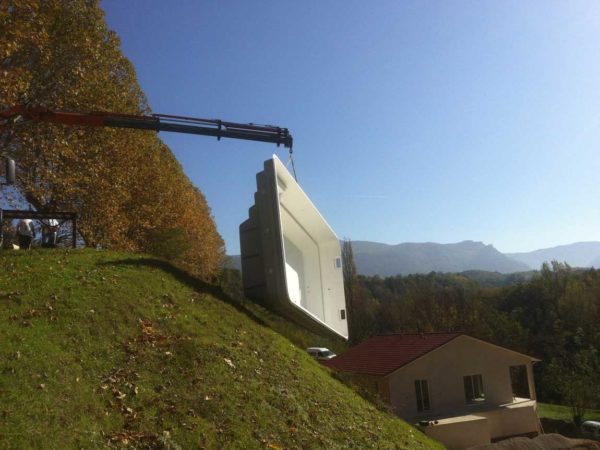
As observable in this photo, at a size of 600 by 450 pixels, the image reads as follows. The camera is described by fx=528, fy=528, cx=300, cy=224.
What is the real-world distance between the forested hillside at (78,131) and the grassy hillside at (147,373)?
20.2 feet

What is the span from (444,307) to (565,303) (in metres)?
11.5

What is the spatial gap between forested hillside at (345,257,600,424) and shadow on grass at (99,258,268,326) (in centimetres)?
2939

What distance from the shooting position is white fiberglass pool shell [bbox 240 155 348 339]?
1510 centimetres

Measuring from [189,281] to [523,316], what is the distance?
49.9 metres

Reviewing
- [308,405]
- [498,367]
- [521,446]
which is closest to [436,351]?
[498,367]

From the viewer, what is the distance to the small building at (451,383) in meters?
19.4

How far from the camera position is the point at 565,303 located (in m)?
51.4

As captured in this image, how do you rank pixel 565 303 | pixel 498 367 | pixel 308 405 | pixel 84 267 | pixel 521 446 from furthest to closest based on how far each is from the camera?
pixel 565 303
pixel 498 367
pixel 521 446
pixel 84 267
pixel 308 405

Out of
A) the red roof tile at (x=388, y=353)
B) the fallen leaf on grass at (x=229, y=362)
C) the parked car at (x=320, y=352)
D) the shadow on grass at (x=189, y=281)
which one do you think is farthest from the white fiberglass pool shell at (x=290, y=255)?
the parked car at (x=320, y=352)


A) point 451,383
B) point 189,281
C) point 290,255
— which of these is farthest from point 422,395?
point 189,281

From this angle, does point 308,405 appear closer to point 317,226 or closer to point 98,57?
point 317,226

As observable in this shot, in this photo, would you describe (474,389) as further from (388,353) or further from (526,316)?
(526,316)

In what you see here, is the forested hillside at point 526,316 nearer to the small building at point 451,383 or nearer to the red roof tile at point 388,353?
the small building at point 451,383

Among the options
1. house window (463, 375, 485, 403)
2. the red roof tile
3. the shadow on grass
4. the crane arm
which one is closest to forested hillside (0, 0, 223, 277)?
the crane arm
